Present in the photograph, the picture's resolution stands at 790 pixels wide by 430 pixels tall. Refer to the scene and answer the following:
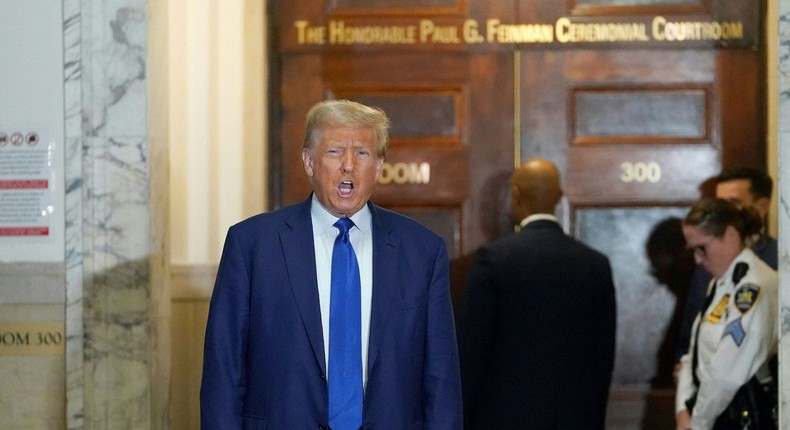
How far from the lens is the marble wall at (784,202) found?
4.52 m

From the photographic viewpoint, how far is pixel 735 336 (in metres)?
4.95

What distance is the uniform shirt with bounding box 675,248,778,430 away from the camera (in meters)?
4.95

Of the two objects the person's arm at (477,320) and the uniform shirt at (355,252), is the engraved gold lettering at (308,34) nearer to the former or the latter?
the person's arm at (477,320)

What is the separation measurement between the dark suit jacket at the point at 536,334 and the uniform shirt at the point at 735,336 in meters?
0.56

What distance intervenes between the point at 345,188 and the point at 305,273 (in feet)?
0.88

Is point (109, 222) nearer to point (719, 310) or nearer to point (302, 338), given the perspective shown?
point (302, 338)

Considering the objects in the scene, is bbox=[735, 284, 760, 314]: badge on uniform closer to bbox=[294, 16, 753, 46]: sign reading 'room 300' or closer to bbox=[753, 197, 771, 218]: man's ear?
bbox=[753, 197, 771, 218]: man's ear

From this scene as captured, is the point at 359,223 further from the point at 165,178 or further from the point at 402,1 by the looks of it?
the point at 402,1

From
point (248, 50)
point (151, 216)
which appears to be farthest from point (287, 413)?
point (248, 50)

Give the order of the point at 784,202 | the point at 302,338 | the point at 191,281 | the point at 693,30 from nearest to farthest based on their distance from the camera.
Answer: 1. the point at 302,338
2. the point at 784,202
3. the point at 191,281
4. the point at 693,30

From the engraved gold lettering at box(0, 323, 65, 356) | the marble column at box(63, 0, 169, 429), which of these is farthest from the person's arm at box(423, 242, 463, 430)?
the engraved gold lettering at box(0, 323, 65, 356)

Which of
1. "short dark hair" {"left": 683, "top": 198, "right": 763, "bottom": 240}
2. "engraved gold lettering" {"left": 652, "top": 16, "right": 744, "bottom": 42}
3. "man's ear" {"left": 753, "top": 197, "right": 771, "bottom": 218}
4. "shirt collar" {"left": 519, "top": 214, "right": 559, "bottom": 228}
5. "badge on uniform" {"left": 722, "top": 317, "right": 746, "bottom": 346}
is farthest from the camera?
"engraved gold lettering" {"left": 652, "top": 16, "right": 744, "bottom": 42}

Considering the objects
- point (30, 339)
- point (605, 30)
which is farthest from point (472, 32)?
point (30, 339)

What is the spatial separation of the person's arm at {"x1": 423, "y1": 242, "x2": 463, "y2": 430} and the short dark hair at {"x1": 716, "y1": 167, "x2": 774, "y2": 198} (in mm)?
2777
